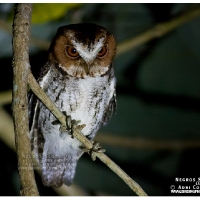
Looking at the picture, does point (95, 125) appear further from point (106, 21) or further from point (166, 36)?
point (166, 36)

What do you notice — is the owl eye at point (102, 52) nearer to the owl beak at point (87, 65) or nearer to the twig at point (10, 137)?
the owl beak at point (87, 65)

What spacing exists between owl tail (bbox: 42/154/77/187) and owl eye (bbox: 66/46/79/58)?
0.32 m

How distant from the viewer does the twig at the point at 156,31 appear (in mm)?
1167

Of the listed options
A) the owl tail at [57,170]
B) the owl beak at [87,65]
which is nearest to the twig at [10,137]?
the owl tail at [57,170]

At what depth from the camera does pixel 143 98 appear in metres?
1.49

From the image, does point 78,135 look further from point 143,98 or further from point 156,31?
point 143,98

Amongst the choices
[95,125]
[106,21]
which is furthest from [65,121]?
[106,21]

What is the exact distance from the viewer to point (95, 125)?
1058 millimetres

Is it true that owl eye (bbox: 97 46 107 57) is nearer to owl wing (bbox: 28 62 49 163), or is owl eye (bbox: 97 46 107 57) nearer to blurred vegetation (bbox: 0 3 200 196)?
owl wing (bbox: 28 62 49 163)

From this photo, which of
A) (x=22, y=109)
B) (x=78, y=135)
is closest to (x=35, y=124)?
(x=78, y=135)

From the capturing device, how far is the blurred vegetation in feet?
4.27

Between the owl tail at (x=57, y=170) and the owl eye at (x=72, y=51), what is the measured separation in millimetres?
321

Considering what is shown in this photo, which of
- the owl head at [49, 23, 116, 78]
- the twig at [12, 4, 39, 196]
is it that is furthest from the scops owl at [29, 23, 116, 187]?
the twig at [12, 4, 39, 196]

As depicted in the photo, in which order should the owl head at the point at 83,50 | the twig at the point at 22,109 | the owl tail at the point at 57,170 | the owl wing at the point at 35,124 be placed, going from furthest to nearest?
the owl tail at the point at 57,170
the owl wing at the point at 35,124
the owl head at the point at 83,50
the twig at the point at 22,109
